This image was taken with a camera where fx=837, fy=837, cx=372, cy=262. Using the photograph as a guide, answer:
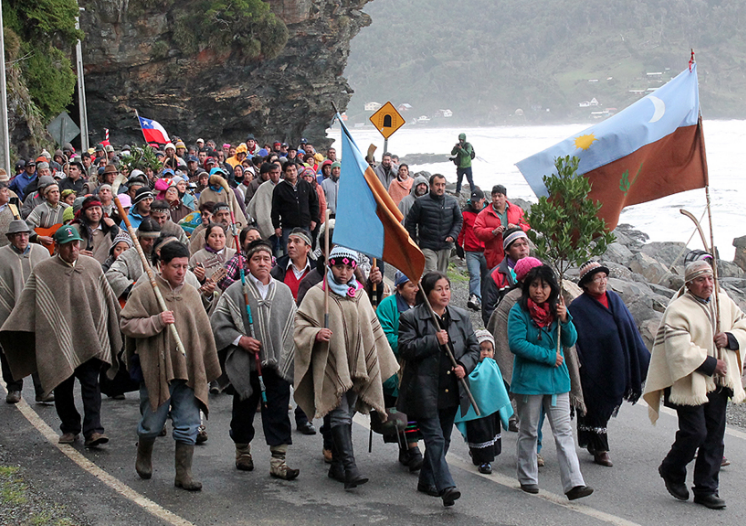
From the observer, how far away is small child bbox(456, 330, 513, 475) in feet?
20.8

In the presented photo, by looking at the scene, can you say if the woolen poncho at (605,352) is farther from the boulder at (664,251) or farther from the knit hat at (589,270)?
the boulder at (664,251)

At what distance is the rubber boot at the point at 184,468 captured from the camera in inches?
235

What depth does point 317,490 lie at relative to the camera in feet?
20.1

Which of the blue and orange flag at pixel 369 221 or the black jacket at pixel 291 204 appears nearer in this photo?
the blue and orange flag at pixel 369 221

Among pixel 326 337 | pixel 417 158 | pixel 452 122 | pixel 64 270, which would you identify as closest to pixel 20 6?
pixel 64 270

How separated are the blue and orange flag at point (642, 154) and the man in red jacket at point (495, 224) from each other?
2.96 metres

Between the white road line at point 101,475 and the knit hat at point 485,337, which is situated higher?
the knit hat at point 485,337

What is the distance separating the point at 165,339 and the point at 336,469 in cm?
163

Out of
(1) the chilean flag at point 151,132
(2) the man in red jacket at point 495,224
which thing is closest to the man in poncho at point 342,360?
(2) the man in red jacket at point 495,224

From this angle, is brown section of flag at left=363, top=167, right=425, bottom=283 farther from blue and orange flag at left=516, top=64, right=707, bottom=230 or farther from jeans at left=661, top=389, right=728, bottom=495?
jeans at left=661, top=389, right=728, bottom=495

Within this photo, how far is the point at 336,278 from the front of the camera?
6191 mm

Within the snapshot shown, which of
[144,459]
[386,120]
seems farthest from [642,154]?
[386,120]

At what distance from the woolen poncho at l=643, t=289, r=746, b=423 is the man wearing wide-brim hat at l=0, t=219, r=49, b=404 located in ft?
17.9

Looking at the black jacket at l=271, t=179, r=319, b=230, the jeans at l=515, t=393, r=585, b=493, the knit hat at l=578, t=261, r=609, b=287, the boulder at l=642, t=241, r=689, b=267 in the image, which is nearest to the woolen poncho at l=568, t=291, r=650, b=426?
the knit hat at l=578, t=261, r=609, b=287
